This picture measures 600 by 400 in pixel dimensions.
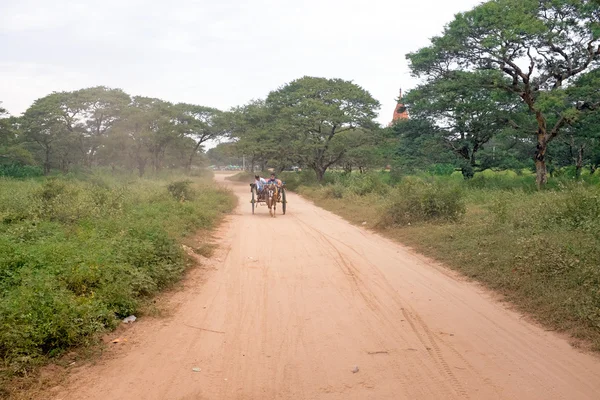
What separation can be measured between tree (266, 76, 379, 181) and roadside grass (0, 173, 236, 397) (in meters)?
21.0

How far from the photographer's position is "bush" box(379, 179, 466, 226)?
12883 mm

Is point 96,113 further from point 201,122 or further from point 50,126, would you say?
point 201,122

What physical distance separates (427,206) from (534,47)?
1015 centimetres

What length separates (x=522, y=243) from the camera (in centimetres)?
787

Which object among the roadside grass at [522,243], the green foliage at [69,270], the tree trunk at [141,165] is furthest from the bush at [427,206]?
the tree trunk at [141,165]

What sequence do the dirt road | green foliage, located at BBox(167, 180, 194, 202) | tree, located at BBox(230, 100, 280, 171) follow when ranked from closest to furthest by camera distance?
the dirt road < green foliage, located at BBox(167, 180, 194, 202) < tree, located at BBox(230, 100, 280, 171)

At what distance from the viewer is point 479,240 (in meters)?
9.40

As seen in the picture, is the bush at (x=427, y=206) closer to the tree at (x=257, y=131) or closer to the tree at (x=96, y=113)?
the tree at (x=257, y=131)

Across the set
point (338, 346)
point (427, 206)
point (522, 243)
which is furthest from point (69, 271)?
point (427, 206)

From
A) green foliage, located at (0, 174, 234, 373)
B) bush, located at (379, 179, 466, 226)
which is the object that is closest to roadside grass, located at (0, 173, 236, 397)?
green foliage, located at (0, 174, 234, 373)

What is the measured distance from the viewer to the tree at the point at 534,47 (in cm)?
1741

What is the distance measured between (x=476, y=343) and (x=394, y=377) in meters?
1.31

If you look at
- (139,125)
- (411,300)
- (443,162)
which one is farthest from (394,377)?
(139,125)

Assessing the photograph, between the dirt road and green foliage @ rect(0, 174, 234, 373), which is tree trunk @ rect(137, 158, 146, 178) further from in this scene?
the dirt road
